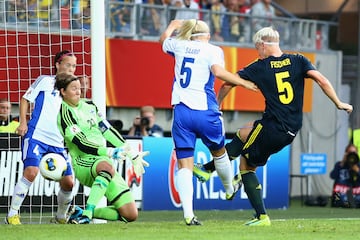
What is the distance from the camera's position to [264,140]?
1298cm

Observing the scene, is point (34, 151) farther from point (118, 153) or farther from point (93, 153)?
point (118, 153)

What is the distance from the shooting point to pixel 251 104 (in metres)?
27.3

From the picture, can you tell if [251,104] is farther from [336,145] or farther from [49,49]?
[49,49]

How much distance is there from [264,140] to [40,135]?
2878mm

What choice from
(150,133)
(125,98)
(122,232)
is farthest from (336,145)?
(122,232)

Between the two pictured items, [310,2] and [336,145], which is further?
[310,2]

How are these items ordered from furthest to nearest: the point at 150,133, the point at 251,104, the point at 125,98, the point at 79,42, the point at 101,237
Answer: the point at 251,104 < the point at 125,98 < the point at 150,133 < the point at 79,42 < the point at 101,237

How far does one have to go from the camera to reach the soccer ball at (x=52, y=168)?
42.7 feet

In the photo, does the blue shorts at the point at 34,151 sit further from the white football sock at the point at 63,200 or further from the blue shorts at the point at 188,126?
the blue shorts at the point at 188,126

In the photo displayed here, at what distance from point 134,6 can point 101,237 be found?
14.1m

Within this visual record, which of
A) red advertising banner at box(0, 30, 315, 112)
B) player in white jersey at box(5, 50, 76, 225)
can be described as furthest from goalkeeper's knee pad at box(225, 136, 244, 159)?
red advertising banner at box(0, 30, 315, 112)

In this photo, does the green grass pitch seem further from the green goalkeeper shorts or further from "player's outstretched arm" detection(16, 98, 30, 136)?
"player's outstretched arm" detection(16, 98, 30, 136)

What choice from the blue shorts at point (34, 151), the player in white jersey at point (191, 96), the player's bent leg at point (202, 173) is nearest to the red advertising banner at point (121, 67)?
the blue shorts at point (34, 151)

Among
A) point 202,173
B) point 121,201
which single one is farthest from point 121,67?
point 121,201
